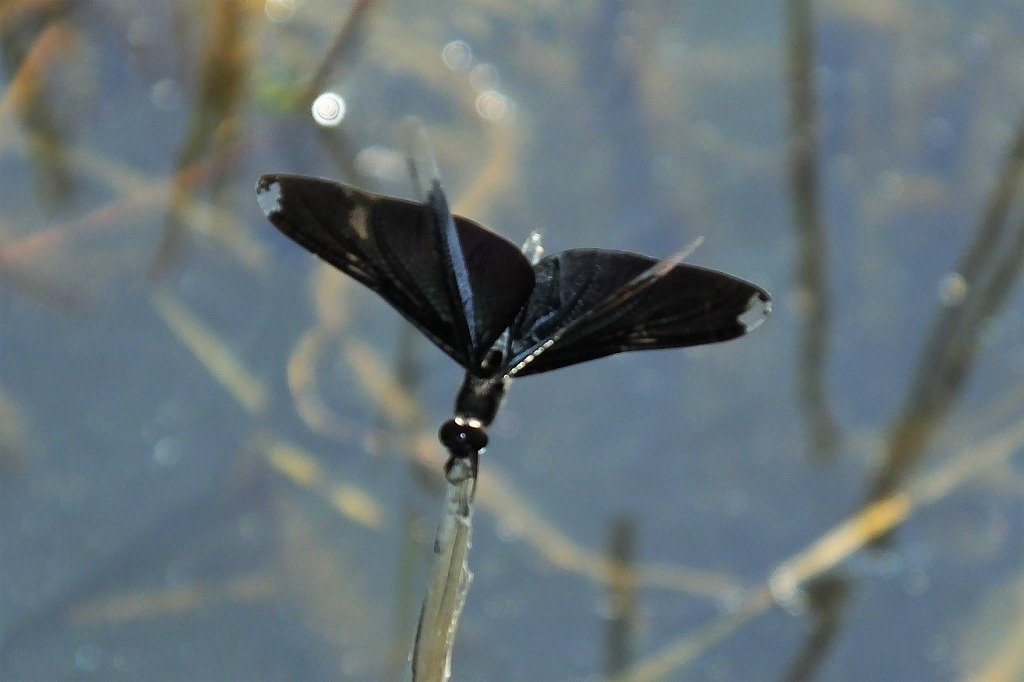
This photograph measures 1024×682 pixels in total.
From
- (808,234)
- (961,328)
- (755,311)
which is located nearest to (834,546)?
(961,328)

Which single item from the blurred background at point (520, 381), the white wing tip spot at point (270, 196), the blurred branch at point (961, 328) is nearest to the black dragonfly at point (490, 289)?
the white wing tip spot at point (270, 196)

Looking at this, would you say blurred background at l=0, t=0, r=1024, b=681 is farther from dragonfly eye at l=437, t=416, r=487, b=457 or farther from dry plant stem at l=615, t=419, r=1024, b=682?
dragonfly eye at l=437, t=416, r=487, b=457

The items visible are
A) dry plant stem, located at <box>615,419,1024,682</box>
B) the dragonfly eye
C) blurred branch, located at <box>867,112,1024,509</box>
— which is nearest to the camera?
the dragonfly eye

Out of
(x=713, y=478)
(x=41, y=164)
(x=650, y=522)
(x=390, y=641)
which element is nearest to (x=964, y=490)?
(x=713, y=478)

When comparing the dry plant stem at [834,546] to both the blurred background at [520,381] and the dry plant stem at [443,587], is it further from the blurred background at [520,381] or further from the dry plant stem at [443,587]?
the dry plant stem at [443,587]

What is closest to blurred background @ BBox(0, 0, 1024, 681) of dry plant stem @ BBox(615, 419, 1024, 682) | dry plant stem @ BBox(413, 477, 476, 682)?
dry plant stem @ BBox(615, 419, 1024, 682)

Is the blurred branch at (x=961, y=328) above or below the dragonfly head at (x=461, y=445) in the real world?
above
